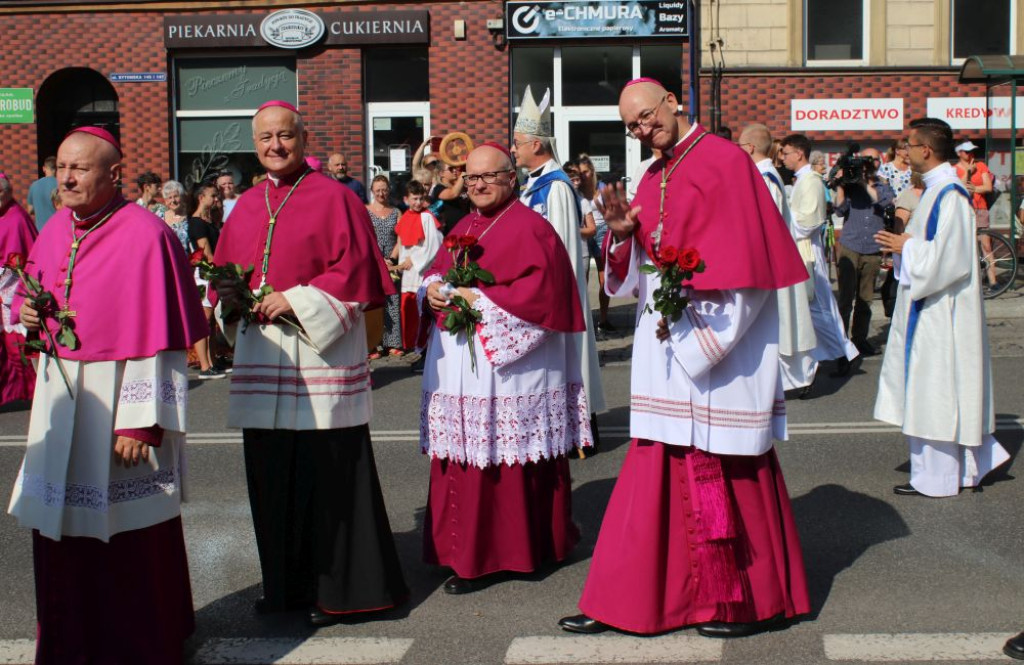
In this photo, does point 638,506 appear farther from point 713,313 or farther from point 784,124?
point 784,124

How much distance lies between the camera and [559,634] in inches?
200

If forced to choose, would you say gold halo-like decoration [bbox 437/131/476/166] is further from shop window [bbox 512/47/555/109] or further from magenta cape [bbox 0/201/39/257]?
shop window [bbox 512/47/555/109]

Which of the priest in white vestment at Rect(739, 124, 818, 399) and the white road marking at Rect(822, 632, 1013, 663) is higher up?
the priest in white vestment at Rect(739, 124, 818, 399)

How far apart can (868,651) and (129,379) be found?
111 inches

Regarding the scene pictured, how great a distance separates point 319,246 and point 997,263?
13.2m

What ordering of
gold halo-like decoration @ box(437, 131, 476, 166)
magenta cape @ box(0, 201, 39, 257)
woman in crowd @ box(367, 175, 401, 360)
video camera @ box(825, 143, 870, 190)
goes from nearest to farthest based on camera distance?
magenta cape @ box(0, 201, 39, 257), gold halo-like decoration @ box(437, 131, 476, 166), video camera @ box(825, 143, 870, 190), woman in crowd @ box(367, 175, 401, 360)

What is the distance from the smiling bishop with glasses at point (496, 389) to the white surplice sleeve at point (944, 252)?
7.14 ft

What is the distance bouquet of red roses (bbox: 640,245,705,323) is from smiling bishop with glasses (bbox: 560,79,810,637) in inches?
2.3

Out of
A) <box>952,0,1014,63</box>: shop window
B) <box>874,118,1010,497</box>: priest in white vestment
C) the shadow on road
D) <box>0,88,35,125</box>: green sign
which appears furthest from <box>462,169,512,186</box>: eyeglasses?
<box>0,88,35,125</box>: green sign

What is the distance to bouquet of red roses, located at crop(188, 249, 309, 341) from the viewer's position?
16.6 feet

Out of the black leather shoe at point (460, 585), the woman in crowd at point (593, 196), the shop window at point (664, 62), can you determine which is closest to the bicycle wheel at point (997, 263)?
the woman in crowd at point (593, 196)

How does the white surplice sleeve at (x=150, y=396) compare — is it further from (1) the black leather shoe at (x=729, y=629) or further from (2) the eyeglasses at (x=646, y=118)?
(1) the black leather shoe at (x=729, y=629)

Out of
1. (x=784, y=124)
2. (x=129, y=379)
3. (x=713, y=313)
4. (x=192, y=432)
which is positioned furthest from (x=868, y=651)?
(x=784, y=124)

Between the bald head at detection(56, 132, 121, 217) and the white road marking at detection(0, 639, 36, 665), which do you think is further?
the white road marking at detection(0, 639, 36, 665)
